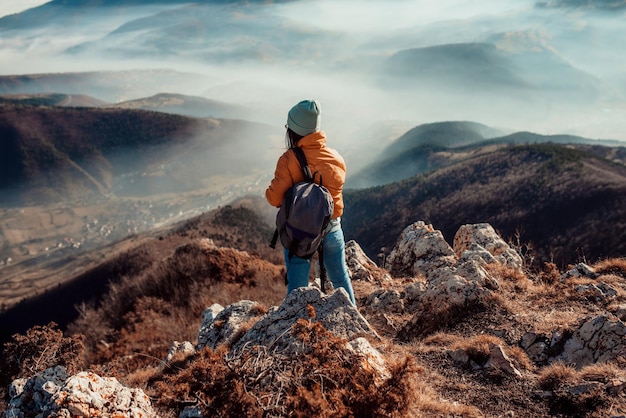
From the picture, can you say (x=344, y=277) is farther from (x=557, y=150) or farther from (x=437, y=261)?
(x=557, y=150)

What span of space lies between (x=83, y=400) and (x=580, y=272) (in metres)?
10.2

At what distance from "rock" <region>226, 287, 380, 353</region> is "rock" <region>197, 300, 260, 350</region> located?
195cm

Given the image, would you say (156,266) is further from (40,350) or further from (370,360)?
(370,360)

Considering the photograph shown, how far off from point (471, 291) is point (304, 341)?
4621mm

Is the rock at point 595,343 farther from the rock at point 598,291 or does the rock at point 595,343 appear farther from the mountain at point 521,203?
the mountain at point 521,203

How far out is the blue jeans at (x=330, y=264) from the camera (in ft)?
21.5

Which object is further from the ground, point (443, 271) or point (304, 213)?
point (304, 213)

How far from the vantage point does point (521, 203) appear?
8350 cm

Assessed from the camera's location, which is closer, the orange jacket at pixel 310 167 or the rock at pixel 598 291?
the orange jacket at pixel 310 167

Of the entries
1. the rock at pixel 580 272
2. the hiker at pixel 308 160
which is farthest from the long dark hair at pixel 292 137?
the rock at pixel 580 272

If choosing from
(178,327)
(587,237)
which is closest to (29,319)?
(178,327)

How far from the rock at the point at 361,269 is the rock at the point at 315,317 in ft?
20.7

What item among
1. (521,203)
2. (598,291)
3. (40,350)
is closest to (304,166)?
(598,291)

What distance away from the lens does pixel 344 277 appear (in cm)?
698
